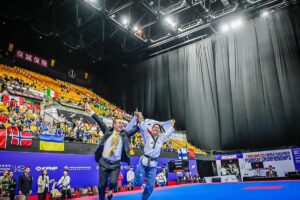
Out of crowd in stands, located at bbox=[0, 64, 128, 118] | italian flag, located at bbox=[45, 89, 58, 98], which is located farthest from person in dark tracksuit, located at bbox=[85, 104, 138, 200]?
italian flag, located at bbox=[45, 89, 58, 98]

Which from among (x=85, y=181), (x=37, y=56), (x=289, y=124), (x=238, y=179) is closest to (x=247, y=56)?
(x=289, y=124)

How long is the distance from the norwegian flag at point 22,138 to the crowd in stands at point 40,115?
29cm

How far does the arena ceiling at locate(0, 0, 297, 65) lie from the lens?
744 inches

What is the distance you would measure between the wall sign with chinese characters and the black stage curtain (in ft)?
33.4

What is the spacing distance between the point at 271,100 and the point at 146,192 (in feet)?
55.4

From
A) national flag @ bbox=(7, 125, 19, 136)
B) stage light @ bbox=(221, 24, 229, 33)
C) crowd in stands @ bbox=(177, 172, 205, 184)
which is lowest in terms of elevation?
crowd in stands @ bbox=(177, 172, 205, 184)

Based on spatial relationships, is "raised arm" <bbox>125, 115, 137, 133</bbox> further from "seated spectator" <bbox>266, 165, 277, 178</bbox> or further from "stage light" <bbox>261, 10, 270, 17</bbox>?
"stage light" <bbox>261, 10, 270, 17</bbox>

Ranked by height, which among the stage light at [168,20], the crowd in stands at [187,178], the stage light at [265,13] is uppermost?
the stage light at [168,20]

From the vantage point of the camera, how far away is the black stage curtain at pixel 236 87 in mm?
19109

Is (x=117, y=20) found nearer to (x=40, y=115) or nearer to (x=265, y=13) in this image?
(x=40, y=115)

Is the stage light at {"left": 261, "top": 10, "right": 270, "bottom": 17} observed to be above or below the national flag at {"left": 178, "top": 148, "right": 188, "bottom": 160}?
above

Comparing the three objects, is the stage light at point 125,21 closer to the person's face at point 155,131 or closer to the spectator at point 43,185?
the spectator at point 43,185

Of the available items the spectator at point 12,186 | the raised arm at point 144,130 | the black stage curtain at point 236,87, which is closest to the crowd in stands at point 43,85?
the black stage curtain at point 236,87

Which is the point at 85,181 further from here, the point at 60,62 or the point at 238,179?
the point at 60,62
